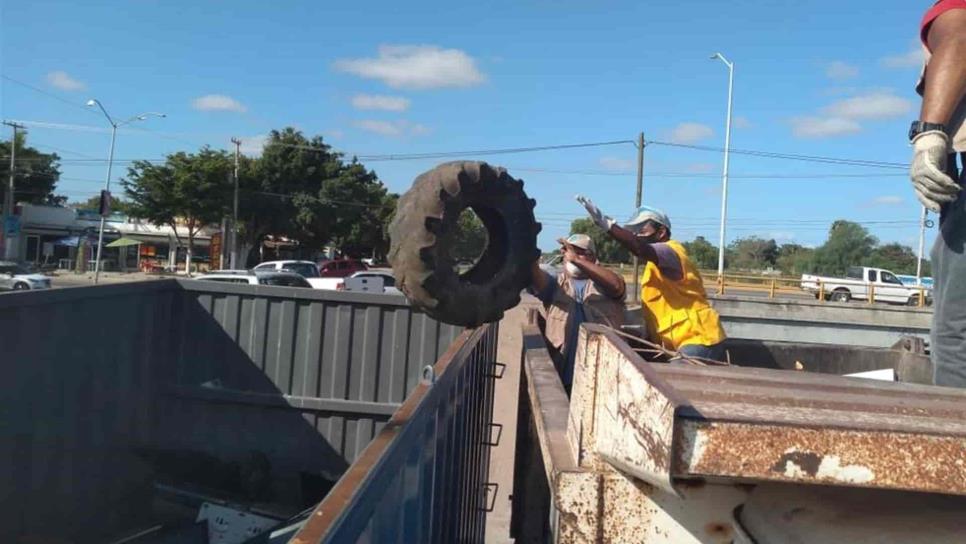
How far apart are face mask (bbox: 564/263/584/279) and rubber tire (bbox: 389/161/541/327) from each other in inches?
9.7

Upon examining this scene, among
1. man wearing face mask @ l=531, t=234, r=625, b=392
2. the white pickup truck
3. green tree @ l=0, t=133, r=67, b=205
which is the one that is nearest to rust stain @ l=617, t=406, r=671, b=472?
man wearing face mask @ l=531, t=234, r=625, b=392

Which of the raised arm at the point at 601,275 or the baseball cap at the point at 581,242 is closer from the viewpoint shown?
the raised arm at the point at 601,275

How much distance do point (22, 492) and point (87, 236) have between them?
Result: 190 ft

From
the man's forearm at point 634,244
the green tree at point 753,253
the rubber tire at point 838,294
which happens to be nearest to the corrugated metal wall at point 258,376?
the man's forearm at point 634,244

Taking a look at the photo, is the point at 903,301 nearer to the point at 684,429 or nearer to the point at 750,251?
the point at 684,429

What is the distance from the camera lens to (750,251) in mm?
105688

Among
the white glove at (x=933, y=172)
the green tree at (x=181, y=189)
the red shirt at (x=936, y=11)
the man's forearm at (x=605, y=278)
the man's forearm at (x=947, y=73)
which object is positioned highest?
the green tree at (x=181, y=189)

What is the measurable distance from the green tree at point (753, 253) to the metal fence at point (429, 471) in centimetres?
9736

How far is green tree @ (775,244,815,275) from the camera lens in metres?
82.6

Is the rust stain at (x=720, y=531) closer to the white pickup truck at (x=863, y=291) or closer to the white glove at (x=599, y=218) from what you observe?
the white glove at (x=599, y=218)

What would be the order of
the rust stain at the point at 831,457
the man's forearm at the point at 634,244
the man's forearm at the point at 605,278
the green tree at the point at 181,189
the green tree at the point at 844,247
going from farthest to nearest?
the green tree at the point at 844,247 < the green tree at the point at 181,189 < the man's forearm at the point at 605,278 < the man's forearm at the point at 634,244 < the rust stain at the point at 831,457

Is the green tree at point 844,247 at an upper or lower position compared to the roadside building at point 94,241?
upper

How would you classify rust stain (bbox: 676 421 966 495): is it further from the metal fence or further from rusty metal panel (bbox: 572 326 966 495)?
the metal fence

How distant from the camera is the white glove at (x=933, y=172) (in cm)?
227
